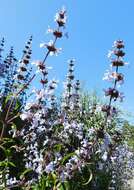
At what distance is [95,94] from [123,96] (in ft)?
40.1

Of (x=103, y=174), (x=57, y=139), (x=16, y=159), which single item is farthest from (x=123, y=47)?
(x=103, y=174)

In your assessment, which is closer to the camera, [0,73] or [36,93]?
[36,93]

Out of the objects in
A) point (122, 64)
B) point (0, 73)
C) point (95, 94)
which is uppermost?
point (95, 94)

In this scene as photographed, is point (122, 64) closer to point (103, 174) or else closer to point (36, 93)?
point (36, 93)

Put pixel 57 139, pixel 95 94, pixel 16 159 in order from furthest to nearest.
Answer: pixel 95 94
pixel 16 159
pixel 57 139

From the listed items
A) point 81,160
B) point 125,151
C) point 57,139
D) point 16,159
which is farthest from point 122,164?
point 81,160

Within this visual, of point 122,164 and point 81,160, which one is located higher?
point 122,164

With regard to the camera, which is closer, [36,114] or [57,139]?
[36,114]

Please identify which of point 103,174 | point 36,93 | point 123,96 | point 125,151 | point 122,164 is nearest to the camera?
point 123,96

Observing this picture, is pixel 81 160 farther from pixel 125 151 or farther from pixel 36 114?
pixel 125 151

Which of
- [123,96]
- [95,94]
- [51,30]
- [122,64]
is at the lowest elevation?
[123,96]

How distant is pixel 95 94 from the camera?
17.1 m

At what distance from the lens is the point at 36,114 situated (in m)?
5.04

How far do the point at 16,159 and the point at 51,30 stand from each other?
371 cm
